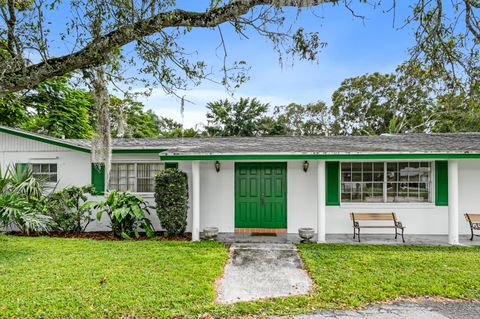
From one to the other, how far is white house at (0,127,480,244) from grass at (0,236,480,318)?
141 centimetres

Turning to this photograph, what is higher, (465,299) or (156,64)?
(156,64)

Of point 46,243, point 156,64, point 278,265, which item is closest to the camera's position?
point 156,64

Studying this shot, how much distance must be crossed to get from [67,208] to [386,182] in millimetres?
9330

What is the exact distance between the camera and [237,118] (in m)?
32.3

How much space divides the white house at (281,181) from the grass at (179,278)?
1.41 m

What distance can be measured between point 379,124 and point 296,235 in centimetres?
2528

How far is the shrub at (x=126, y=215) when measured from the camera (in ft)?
25.4

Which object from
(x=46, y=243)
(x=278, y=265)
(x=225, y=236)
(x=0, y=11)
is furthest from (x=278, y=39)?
(x=46, y=243)

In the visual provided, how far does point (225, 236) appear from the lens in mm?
8086

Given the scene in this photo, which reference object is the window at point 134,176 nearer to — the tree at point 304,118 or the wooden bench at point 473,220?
the wooden bench at point 473,220

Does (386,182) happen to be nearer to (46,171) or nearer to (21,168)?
(46,171)

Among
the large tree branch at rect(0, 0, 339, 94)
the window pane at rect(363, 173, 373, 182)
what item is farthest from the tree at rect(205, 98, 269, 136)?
the large tree branch at rect(0, 0, 339, 94)

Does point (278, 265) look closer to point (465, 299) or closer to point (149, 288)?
point (149, 288)

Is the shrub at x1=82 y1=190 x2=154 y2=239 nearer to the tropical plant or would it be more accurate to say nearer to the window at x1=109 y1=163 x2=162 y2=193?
the window at x1=109 y1=163 x2=162 y2=193
